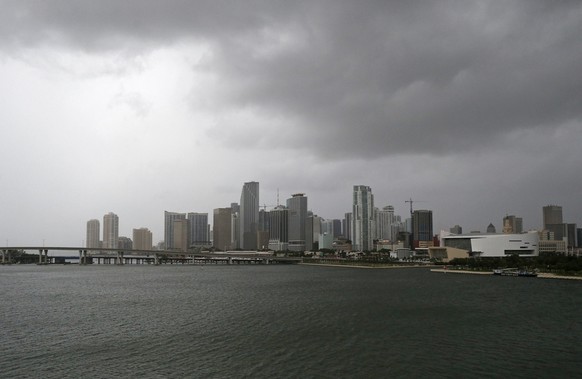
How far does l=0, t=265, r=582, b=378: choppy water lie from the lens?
2508 centimetres

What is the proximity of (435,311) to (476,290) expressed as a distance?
25.4m

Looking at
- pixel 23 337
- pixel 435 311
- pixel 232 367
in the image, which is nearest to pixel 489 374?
pixel 232 367

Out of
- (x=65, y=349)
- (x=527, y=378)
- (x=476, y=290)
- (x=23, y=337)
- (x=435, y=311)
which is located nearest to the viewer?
(x=527, y=378)

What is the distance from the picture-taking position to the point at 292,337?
108 feet

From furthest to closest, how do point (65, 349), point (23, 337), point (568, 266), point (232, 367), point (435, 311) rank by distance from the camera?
point (568, 266) < point (435, 311) < point (23, 337) < point (65, 349) < point (232, 367)

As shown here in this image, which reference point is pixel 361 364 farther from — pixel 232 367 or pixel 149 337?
pixel 149 337

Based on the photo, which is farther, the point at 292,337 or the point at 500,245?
the point at 500,245

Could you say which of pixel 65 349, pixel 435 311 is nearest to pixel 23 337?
pixel 65 349

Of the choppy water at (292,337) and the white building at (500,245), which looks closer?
the choppy water at (292,337)

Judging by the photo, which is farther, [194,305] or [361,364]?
[194,305]

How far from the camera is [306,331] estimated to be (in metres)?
35.1

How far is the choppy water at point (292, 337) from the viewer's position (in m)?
25.1

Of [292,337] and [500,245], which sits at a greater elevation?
[292,337]

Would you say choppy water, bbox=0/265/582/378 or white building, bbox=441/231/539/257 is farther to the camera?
white building, bbox=441/231/539/257
